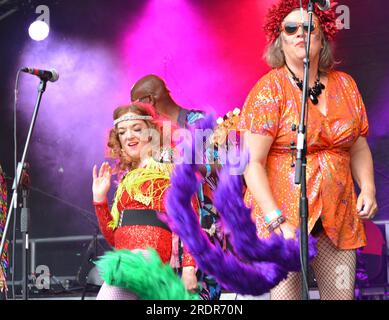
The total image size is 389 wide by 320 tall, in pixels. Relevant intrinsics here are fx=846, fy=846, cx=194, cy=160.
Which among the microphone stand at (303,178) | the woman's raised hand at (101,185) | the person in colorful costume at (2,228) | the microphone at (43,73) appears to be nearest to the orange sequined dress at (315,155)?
the microphone stand at (303,178)

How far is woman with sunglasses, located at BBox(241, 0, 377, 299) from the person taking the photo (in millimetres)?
3764

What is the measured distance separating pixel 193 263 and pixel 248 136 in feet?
2.77

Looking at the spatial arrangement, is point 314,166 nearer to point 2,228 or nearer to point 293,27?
point 293,27

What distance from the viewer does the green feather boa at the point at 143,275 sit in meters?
3.91

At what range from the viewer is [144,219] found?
444cm

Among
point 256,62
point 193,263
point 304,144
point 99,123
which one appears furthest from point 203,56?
point 304,144

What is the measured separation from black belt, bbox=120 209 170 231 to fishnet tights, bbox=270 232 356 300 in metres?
0.90

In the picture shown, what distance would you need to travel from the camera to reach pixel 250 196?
387 cm

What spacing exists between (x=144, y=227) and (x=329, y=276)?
3.52 feet

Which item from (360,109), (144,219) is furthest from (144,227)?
(360,109)

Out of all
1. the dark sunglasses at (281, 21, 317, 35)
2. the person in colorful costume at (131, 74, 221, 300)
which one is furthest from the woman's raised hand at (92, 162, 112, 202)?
the dark sunglasses at (281, 21, 317, 35)

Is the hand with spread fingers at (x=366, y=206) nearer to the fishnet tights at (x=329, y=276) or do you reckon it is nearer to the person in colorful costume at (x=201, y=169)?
the fishnet tights at (x=329, y=276)

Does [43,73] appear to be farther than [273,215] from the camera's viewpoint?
Yes

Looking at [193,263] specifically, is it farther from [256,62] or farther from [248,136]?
[256,62]
